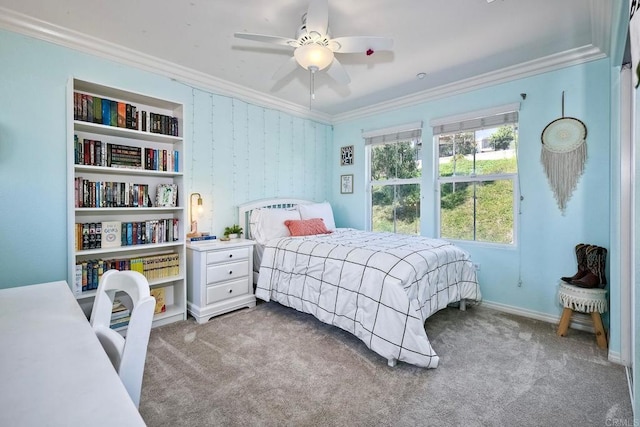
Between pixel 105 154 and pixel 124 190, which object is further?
pixel 124 190

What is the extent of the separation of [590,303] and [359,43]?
107 inches

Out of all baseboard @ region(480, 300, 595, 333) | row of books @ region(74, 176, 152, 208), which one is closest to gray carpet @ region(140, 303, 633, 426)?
baseboard @ region(480, 300, 595, 333)

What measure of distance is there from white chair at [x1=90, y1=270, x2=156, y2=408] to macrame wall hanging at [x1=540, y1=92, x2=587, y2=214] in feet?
11.2

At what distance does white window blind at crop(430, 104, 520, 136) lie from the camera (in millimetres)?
3033

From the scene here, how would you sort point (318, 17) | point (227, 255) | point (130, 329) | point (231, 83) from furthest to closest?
point (231, 83)
point (227, 255)
point (318, 17)
point (130, 329)

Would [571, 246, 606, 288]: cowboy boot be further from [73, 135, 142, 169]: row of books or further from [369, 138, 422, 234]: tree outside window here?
[73, 135, 142, 169]: row of books

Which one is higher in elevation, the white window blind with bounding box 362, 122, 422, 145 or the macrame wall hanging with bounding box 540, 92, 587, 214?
the white window blind with bounding box 362, 122, 422, 145

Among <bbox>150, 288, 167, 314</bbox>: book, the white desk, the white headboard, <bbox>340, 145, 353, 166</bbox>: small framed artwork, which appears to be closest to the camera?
the white desk

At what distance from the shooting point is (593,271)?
7.97 ft

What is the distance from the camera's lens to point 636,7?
0.92 meters

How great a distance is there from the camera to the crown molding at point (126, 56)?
219 centimetres

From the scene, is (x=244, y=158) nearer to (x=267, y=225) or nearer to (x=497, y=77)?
(x=267, y=225)

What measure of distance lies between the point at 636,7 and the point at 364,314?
2036mm

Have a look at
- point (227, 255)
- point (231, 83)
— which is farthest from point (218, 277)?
point (231, 83)
